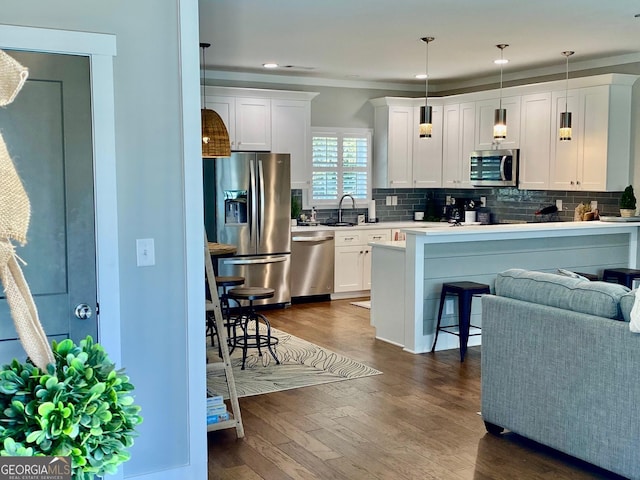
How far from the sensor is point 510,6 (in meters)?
5.07

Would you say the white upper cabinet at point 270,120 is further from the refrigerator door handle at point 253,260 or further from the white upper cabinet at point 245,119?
the refrigerator door handle at point 253,260

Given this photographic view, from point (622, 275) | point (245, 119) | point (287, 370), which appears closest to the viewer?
point (287, 370)

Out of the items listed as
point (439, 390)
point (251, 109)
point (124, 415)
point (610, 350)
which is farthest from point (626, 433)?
point (251, 109)

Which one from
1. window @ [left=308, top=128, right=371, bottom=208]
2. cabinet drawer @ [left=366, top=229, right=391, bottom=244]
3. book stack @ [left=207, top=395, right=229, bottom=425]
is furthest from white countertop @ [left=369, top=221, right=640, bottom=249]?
window @ [left=308, top=128, right=371, bottom=208]

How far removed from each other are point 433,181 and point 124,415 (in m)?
8.63

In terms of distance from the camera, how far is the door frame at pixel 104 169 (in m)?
2.97

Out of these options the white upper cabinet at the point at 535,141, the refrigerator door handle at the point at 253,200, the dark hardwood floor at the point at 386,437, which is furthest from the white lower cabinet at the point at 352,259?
the dark hardwood floor at the point at 386,437

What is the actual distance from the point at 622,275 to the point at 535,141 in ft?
6.42

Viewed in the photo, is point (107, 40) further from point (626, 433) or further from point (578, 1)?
point (578, 1)

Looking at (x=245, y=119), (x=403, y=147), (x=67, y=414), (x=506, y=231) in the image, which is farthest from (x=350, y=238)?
(x=67, y=414)

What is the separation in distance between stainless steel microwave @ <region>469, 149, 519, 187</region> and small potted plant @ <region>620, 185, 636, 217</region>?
1455 millimetres

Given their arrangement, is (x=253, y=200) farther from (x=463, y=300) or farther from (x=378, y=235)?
(x=463, y=300)

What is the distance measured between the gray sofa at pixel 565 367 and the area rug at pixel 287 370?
155cm

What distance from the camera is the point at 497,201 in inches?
352
